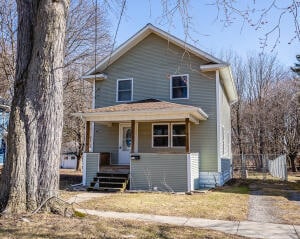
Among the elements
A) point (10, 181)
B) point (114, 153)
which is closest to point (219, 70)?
point (114, 153)

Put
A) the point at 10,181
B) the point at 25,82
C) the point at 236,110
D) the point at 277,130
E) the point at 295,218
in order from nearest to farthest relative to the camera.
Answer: the point at 10,181
the point at 25,82
the point at 295,218
the point at 277,130
the point at 236,110

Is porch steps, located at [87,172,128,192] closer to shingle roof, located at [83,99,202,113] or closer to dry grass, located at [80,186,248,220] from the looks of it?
dry grass, located at [80,186,248,220]

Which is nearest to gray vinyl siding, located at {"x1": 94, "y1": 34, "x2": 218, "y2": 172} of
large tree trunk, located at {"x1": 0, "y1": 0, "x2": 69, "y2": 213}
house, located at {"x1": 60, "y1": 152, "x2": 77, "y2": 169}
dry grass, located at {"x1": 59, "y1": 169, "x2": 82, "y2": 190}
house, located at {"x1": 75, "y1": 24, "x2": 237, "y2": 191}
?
house, located at {"x1": 75, "y1": 24, "x2": 237, "y2": 191}

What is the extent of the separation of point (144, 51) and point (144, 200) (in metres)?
8.07

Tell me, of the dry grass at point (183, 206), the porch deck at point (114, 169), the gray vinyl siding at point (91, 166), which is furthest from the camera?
the gray vinyl siding at point (91, 166)

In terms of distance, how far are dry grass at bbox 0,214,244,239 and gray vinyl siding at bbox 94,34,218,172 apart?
8.10 metres

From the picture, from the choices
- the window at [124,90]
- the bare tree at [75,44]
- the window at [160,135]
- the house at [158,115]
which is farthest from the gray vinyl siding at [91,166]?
the bare tree at [75,44]

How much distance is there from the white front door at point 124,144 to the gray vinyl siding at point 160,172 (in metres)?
2.01

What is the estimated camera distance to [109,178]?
1251 cm

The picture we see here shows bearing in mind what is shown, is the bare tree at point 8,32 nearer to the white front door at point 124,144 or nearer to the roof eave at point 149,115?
the roof eave at point 149,115

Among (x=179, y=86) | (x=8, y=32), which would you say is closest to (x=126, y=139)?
(x=179, y=86)

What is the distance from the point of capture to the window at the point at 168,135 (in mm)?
13469

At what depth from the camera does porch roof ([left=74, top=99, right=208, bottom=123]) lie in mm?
11539

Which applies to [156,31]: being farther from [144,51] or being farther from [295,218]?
[295,218]
